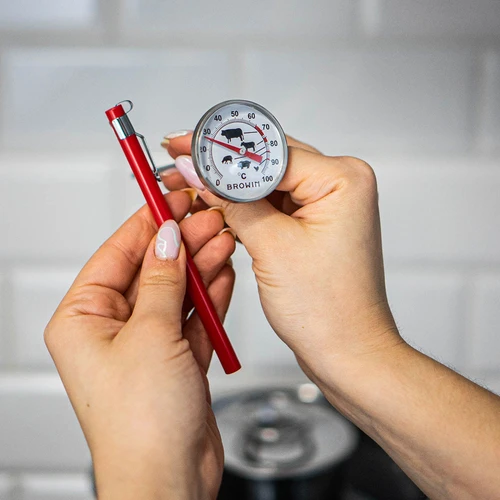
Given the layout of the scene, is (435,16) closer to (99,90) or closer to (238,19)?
(238,19)

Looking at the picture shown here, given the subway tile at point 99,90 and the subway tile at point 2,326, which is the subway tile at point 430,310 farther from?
the subway tile at point 2,326

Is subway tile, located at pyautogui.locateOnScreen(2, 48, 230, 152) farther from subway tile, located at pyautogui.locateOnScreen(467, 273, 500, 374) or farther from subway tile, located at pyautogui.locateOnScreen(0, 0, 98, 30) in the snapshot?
subway tile, located at pyautogui.locateOnScreen(467, 273, 500, 374)

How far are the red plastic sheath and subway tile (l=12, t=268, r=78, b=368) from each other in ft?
1.35

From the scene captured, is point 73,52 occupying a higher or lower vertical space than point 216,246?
higher

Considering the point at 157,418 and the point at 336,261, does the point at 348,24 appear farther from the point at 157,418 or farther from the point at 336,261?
the point at 157,418

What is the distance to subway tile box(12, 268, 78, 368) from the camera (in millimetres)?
1106

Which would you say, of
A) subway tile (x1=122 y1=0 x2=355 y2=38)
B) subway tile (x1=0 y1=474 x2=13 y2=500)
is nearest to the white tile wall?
subway tile (x1=0 y1=474 x2=13 y2=500)

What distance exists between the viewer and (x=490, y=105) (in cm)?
103

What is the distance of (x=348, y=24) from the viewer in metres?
1.00

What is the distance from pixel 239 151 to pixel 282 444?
1.54 ft

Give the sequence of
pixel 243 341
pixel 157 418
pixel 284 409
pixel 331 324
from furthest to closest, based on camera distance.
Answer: pixel 243 341, pixel 284 409, pixel 331 324, pixel 157 418

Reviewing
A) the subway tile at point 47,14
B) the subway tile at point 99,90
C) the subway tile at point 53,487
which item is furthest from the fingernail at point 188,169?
the subway tile at point 53,487

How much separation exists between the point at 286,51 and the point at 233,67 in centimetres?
10

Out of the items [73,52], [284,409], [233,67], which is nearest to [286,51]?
[233,67]
